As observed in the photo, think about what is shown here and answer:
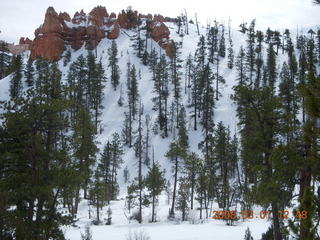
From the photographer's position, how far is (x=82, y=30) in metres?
79.3

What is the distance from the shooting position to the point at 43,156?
10.9 m

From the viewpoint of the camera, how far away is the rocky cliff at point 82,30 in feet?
240

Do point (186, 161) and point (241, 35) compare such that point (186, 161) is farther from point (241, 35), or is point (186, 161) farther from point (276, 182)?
point (241, 35)

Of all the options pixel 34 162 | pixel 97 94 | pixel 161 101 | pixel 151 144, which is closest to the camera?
pixel 34 162

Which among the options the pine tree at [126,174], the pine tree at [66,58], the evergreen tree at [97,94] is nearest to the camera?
the pine tree at [126,174]

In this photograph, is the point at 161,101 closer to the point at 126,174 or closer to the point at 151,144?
the point at 151,144

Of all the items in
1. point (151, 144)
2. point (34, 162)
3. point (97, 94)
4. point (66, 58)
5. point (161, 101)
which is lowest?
point (34, 162)

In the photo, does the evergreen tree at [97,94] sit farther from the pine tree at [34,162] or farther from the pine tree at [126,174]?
the pine tree at [34,162]

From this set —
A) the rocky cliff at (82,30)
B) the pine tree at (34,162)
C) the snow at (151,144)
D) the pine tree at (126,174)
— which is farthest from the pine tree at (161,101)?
the pine tree at (34,162)

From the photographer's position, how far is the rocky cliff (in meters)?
73.2

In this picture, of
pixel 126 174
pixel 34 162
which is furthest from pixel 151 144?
pixel 34 162

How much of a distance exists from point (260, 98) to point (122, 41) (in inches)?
2820

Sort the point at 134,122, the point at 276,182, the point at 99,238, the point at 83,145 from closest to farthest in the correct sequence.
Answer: the point at 276,182
the point at 99,238
the point at 83,145
the point at 134,122

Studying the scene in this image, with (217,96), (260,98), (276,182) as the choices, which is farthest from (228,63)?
(276,182)
